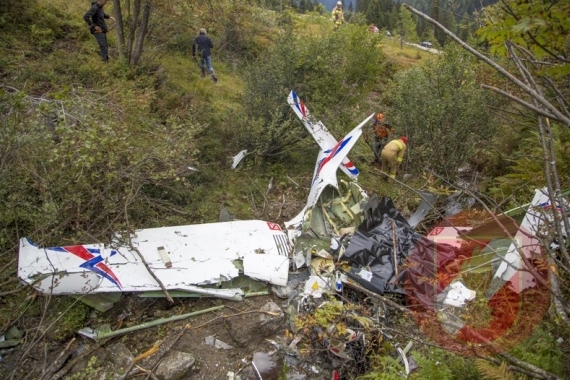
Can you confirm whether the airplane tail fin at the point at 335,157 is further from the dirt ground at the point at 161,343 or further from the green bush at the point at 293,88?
the dirt ground at the point at 161,343

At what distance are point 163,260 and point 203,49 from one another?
743cm

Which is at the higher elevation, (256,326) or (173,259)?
(173,259)

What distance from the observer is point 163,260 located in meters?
5.09

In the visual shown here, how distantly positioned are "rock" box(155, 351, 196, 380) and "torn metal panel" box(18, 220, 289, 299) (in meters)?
0.83

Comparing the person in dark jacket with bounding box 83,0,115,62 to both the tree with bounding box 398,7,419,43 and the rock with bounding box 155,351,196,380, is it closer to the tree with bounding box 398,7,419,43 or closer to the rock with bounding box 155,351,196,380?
the rock with bounding box 155,351,196,380

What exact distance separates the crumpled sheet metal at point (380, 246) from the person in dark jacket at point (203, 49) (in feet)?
22.9

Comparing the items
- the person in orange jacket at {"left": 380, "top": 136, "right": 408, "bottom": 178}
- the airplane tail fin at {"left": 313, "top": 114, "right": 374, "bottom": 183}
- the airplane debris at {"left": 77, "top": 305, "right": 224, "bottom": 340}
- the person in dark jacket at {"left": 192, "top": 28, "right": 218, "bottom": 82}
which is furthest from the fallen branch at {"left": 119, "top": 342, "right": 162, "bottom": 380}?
the person in dark jacket at {"left": 192, "top": 28, "right": 218, "bottom": 82}

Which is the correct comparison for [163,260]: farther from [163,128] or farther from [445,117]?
[445,117]

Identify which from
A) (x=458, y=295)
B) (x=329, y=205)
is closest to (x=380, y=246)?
(x=329, y=205)

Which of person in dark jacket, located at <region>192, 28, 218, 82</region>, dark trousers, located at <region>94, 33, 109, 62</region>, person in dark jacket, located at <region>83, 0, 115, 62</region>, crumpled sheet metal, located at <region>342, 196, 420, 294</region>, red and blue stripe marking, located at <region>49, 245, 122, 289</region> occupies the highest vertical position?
person in dark jacket, located at <region>83, 0, 115, 62</region>

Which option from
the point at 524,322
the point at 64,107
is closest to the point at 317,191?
the point at 524,322

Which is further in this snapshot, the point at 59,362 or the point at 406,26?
the point at 406,26

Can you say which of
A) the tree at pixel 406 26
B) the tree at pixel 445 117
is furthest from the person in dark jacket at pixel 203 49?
the tree at pixel 406 26

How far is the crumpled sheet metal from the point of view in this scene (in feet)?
17.4
